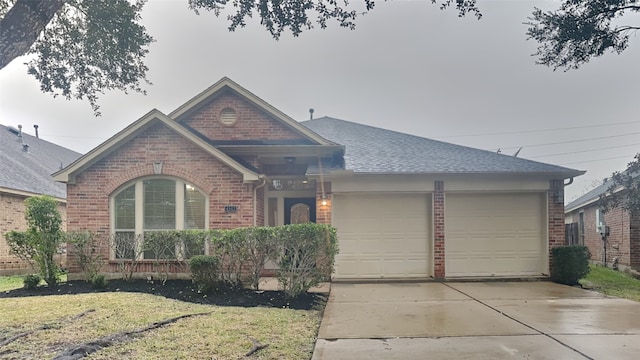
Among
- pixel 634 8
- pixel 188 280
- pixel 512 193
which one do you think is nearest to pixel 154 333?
pixel 188 280

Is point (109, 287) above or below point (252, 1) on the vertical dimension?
below

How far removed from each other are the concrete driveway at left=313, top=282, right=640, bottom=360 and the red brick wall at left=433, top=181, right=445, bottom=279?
1.62 metres

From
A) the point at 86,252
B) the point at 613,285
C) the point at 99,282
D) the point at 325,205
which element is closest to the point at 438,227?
the point at 325,205

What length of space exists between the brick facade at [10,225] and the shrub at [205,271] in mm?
7451

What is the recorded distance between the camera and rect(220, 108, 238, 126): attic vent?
12539 mm

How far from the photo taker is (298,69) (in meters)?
22.6

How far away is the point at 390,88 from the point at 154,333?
78.8ft

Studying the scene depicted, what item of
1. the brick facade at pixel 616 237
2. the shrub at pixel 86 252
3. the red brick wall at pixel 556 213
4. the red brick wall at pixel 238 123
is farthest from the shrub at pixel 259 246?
the brick facade at pixel 616 237

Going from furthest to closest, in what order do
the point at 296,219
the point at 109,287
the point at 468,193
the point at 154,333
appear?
the point at 296,219, the point at 468,193, the point at 109,287, the point at 154,333

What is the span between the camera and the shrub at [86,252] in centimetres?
985

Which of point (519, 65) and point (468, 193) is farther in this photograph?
point (519, 65)

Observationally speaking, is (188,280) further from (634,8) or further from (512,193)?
(634,8)

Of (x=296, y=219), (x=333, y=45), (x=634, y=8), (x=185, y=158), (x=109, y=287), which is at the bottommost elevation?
(x=109, y=287)

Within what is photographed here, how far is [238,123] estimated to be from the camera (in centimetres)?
1249
